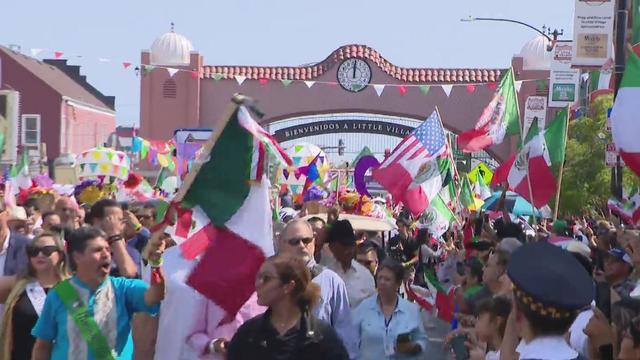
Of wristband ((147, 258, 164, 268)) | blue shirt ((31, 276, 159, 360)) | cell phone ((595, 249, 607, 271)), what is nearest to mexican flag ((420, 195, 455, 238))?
cell phone ((595, 249, 607, 271))

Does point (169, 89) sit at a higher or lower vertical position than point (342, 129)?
higher

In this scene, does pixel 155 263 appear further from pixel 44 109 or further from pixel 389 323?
pixel 44 109

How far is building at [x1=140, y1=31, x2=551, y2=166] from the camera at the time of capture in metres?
44.9

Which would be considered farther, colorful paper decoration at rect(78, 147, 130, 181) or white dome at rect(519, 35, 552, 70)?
white dome at rect(519, 35, 552, 70)

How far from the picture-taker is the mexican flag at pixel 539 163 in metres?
15.7

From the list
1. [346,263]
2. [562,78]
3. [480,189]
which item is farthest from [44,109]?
[346,263]

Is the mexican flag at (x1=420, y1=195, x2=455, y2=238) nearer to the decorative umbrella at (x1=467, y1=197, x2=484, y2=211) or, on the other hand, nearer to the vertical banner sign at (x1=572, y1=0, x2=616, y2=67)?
the decorative umbrella at (x1=467, y1=197, x2=484, y2=211)

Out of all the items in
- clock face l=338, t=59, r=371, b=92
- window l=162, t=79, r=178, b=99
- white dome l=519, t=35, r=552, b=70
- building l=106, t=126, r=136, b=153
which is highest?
white dome l=519, t=35, r=552, b=70

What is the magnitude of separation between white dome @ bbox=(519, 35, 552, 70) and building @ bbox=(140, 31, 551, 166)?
33 mm

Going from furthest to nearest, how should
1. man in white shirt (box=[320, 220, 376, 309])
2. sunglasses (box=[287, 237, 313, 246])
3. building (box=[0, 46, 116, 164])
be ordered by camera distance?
building (box=[0, 46, 116, 164]) < man in white shirt (box=[320, 220, 376, 309]) < sunglasses (box=[287, 237, 313, 246])

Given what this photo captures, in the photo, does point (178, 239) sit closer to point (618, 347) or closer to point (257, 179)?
point (257, 179)

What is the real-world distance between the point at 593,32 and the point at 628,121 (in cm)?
1440

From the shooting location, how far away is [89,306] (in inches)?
285

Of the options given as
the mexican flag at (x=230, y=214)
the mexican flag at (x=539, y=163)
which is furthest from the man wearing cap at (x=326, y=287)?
the mexican flag at (x=539, y=163)
